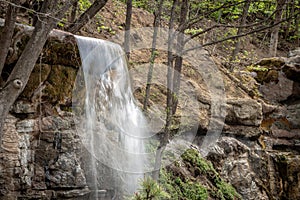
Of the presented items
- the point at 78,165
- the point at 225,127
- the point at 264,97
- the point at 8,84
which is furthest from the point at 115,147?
the point at 264,97

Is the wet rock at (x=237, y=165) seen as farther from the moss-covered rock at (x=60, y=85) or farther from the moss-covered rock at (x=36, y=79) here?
the moss-covered rock at (x=36, y=79)

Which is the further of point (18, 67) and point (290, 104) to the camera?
point (290, 104)

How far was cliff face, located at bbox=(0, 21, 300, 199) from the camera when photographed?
197 inches

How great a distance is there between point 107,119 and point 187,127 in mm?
2489

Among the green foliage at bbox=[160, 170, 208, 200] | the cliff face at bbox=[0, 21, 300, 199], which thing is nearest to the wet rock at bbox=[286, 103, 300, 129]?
the cliff face at bbox=[0, 21, 300, 199]

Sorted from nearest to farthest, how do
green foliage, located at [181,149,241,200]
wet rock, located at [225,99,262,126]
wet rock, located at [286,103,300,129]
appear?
green foliage, located at [181,149,241,200]
wet rock, located at [225,99,262,126]
wet rock, located at [286,103,300,129]

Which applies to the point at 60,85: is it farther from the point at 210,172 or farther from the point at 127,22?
the point at 210,172

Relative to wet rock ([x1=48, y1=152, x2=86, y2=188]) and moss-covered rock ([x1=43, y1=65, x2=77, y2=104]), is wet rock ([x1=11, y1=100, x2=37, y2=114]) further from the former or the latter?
wet rock ([x1=48, y1=152, x2=86, y2=188])

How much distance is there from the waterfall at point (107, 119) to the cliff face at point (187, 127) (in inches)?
6.2

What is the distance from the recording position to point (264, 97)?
10938 millimetres

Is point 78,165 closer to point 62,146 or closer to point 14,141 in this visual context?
point 62,146

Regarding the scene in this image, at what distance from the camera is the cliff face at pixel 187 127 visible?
500 centimetres

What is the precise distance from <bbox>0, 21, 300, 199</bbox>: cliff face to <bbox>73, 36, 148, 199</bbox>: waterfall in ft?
0.52

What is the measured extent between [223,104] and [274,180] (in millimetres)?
2512
